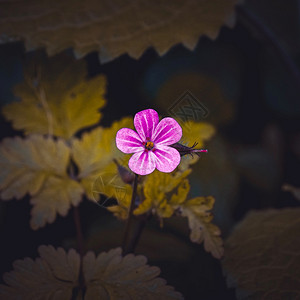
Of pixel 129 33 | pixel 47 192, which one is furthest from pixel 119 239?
pixel 129 33

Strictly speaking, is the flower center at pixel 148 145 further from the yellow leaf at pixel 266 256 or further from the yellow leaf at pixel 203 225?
the yellow leaf at pixel 266 256

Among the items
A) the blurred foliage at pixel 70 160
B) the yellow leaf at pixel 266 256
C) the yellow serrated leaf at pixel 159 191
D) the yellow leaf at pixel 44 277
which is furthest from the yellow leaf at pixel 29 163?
the yellow leaf at pixel 266 256

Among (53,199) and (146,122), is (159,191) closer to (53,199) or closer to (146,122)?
(146,122)

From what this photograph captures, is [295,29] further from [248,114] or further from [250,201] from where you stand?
[250,201]

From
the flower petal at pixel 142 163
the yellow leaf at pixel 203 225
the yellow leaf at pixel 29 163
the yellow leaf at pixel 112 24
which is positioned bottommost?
the yellow leaf at pixel 203 225

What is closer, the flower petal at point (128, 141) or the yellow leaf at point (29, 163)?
the flower petal at point (128, 141)

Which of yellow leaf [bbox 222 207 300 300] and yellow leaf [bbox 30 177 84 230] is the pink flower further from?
yellow leaf [bbox 222 207 300 300]
